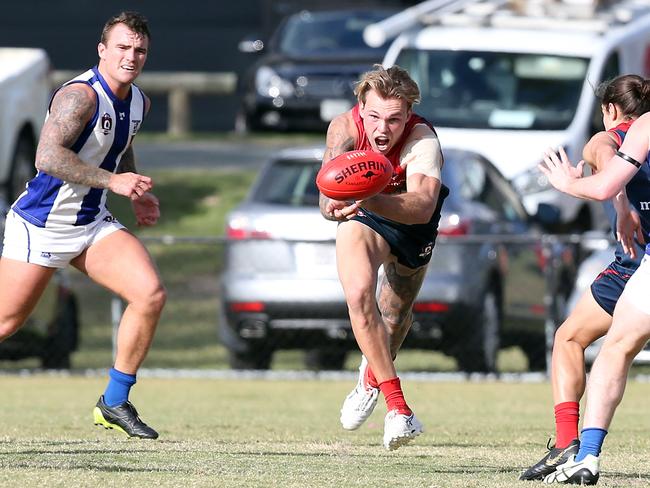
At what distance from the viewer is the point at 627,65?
1805 cm

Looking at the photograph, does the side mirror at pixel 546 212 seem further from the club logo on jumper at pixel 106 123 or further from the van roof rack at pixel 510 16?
the club logo on jumper at pixel 106 123

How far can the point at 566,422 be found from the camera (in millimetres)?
7363

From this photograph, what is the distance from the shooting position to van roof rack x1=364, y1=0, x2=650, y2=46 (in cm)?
1806

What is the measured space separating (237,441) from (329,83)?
13.8 meters

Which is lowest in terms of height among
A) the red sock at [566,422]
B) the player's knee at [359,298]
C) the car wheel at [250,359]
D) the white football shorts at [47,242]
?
the car wheel at [250,359]

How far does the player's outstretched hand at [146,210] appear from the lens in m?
8.50

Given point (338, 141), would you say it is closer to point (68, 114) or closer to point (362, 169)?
point (362, 169)

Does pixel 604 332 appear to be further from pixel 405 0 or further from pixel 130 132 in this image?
pixel 405 0

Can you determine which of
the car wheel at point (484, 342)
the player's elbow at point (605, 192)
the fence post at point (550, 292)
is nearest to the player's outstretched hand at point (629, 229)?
the player's elbow at point (605, 192)

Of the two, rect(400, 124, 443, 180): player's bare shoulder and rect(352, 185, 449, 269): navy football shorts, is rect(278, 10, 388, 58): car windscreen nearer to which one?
rect(352, 185, 449, 269): navy football shorts

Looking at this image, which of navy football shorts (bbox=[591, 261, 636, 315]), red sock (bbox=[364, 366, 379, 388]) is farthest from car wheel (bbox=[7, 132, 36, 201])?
navy football shorts (bbox=[591, 261, 636, 315])

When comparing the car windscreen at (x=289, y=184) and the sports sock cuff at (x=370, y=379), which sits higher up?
the sports sock cuff at (x=370, y=379)

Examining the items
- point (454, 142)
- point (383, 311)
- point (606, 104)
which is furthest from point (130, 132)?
A: point (454, 142)

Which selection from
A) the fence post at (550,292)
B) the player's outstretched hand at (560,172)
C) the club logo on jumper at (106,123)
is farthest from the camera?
the fence post at (550,292)
